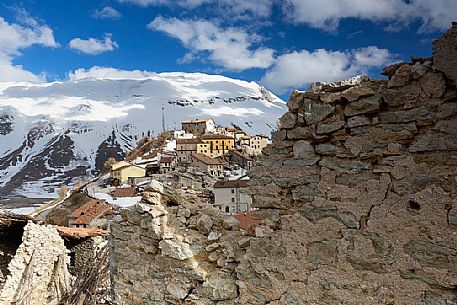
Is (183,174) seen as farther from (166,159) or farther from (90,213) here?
(90,213)

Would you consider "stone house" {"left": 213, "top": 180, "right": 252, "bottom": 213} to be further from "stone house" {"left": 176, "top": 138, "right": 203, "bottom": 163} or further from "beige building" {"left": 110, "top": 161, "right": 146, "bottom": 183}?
"stone house" {"left": 176, "top": 138, "right": 203, "bottom": 163}

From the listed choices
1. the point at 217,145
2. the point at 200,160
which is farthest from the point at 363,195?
the point at 217,145

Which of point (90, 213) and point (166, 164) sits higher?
point (166, 164)

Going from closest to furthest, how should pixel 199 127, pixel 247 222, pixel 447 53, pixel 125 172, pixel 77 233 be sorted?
pixel 447 53 < pixel 247 222 < pixel 77 233 < pixel 125 172 < pixel 199 127

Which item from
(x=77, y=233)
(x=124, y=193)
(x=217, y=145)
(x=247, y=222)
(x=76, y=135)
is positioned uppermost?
(x=76, y=135)

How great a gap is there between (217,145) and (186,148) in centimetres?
813

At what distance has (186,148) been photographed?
213ft

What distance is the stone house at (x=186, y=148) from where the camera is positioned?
204 ft

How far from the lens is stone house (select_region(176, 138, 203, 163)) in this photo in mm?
62053

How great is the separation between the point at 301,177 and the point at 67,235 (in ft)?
47.9

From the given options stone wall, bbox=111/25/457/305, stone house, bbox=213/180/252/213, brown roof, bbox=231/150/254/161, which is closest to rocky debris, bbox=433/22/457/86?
stone wall, bbox=111/25/457/305

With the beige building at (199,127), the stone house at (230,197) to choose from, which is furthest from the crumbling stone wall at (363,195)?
the beige building at (199,127)

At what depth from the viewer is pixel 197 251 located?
4.89 metres

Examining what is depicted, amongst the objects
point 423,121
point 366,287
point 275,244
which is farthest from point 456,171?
point 275,244
